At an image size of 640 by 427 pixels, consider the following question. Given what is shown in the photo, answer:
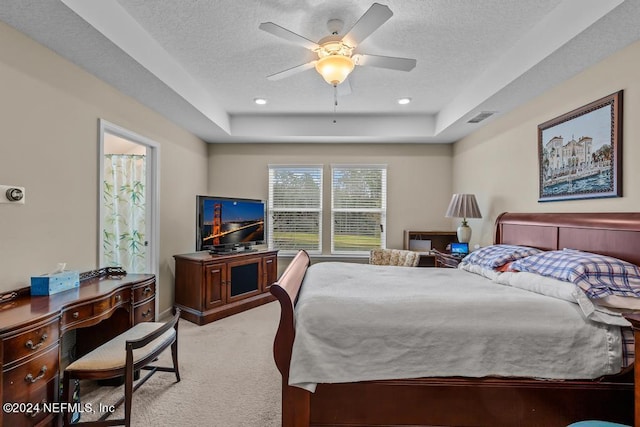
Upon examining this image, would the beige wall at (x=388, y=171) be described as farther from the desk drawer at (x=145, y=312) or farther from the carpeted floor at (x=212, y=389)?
the desk drawer at (x=145, y=312)

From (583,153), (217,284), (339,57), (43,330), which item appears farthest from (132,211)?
(583,153)

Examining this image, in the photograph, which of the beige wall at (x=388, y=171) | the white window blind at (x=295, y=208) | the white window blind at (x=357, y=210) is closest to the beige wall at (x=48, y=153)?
the beige wall at (x=388, y=171)

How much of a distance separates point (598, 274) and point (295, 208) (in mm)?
4184

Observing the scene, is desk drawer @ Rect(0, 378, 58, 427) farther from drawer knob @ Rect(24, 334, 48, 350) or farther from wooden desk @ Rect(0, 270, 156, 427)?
drawer knob @ Rect(24, 334, 48, 350)

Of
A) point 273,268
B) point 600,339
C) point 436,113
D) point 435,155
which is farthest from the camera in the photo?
point 435,155

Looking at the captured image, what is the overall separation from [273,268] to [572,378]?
3.85 metres

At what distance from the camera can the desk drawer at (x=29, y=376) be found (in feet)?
5.10

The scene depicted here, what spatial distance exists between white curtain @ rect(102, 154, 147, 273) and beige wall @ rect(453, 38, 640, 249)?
13.9ft

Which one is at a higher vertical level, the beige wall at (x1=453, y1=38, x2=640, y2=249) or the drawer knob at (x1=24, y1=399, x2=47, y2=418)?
the beige wall at (x1=453, y1=38, x2=640, y2=249)

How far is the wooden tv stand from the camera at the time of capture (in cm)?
395

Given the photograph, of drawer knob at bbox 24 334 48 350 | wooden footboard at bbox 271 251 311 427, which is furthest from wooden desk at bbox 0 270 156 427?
wooden footboard at bbox 271 251 311 427

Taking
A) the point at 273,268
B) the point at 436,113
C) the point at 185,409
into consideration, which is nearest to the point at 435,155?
the point at 436,113

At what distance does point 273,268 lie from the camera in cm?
504

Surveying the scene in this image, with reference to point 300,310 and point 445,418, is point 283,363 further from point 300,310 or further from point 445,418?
point 445,418
